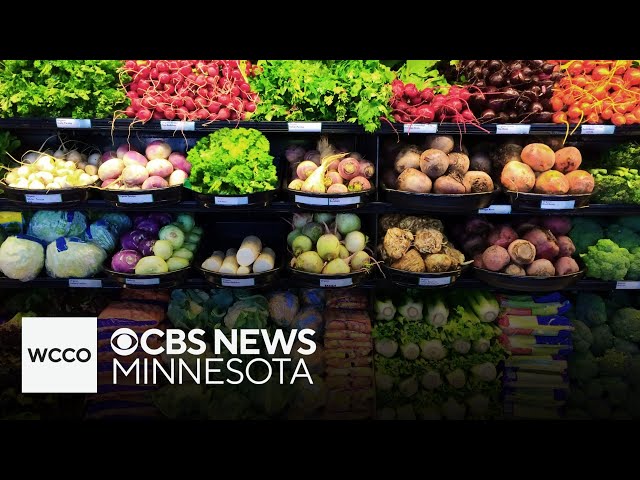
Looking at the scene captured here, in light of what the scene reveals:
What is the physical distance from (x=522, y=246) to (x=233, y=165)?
68.0 inches

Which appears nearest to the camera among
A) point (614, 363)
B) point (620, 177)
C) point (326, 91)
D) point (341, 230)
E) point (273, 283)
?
point (326, 91)

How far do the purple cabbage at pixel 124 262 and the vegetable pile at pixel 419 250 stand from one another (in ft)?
4.88

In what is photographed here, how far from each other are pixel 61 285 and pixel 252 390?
1.33 m

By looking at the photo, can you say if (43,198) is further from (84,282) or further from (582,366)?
(582,366)

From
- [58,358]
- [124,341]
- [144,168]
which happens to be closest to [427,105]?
[144,168]

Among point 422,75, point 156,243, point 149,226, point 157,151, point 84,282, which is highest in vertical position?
point 422,75

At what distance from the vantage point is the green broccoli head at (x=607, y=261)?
122 inches

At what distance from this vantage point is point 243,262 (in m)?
3.12

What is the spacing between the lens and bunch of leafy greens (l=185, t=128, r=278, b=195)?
2855mm

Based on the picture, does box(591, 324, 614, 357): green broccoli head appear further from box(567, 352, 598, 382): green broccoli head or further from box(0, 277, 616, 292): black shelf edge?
box(0, 277, 616, 292): black shelf edge

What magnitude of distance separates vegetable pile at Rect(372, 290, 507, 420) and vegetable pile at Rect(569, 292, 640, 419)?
53 centimetres

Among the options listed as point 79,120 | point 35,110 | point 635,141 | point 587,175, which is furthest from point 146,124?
point 635,141

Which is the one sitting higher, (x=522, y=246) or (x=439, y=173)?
(x=439, y=173)

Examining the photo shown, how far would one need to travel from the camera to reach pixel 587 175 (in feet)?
9.71
